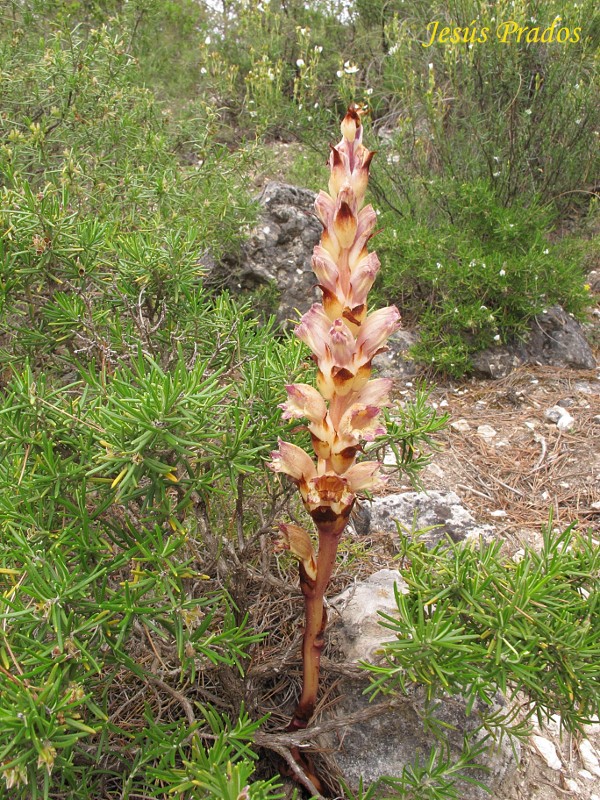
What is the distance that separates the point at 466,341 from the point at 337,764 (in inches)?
136

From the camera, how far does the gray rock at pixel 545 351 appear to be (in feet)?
15.0

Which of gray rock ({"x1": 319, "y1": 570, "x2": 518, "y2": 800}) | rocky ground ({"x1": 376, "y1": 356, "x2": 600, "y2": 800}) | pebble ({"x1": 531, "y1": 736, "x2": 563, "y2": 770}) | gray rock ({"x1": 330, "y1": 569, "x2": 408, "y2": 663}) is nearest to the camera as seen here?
gray rock ({"x1": 319, "y1": 570, "x2": 518, "y2": 800})

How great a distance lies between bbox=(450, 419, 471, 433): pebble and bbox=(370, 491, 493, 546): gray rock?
3.39 ft

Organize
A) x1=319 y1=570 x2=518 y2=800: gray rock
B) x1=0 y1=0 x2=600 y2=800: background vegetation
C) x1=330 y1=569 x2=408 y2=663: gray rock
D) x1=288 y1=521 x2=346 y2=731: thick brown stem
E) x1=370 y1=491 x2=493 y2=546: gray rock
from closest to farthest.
Answer: x1=0 y1=0 x2=600 y2=800: background vegetation
x1=288 y1=521 x2=346 y2=731: thick brown stem
x1=319 y1=570 x2=518 y2=800: gray rock
x1=330 y1=569 x2=408 y2=663: gray rock
x1=370 y1=491 x2=493 y2=546: gray rock

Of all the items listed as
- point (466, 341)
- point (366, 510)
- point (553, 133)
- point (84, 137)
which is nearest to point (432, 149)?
point (553, 133)

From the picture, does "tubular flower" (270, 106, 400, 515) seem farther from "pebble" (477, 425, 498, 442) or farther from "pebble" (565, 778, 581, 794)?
"pebble" (477, 425, 498, 442)

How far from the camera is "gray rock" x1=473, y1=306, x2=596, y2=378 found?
4581 mm

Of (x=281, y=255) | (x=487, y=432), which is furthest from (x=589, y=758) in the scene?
(x=281, y=255)

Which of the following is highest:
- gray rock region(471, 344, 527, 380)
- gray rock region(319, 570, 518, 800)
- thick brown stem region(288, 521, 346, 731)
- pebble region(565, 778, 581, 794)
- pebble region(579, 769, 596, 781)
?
thick brown stem region(288, 521, 346, 731)

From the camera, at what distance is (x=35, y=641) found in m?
0.98

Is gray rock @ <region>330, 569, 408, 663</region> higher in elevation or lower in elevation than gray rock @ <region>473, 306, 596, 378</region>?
higher

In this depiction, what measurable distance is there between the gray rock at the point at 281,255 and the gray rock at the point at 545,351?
1.38 m

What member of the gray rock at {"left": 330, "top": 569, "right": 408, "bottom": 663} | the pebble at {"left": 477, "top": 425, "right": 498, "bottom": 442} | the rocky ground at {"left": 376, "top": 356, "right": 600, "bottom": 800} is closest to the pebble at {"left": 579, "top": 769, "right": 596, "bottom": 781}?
the gray rock at {"left": 330, "top": 569, "right": 408, "bottom": 663}

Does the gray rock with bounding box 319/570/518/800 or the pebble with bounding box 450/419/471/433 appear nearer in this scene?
the gray rock with bounding box 319/570/518/800
